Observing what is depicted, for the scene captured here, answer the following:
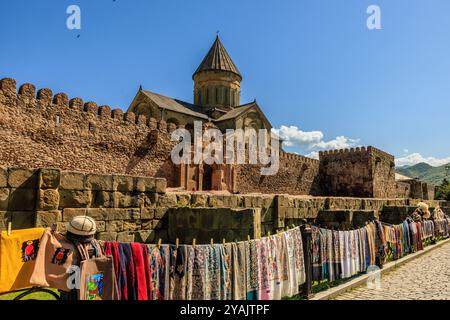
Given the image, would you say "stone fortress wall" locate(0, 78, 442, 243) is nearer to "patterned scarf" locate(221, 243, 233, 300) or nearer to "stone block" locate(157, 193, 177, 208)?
"stone block" locate(157, 193, 177, 208)

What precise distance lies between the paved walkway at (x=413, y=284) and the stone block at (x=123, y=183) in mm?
4426

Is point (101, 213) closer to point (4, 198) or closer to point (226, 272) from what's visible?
point (4, 198)

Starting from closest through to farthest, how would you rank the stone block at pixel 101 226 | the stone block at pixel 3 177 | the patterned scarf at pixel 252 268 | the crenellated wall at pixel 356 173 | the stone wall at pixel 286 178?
the patterned scarf at pixel 252 268, the stone block at pixel 3 177, the stone block at pixel 101 226, the stone wall at pixel 286 178, the crenellated wall at pixel 356 173

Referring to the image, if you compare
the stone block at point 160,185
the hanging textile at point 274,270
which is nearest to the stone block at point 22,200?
the stone block at point 160,185

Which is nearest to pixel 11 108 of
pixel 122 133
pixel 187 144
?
pixel 122 133

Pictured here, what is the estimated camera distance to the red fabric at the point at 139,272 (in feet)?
13.4

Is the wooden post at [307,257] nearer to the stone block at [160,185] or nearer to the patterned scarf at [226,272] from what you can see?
the patterned scarf at [226,272]

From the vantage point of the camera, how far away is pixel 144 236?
24.4 feet

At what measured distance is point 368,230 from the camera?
8.55m

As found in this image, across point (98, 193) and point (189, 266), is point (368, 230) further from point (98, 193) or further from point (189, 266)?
point (98, 193)

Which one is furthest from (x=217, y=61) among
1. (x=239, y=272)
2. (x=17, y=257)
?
(x=17, y=257)

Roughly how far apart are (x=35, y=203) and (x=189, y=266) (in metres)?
2.96

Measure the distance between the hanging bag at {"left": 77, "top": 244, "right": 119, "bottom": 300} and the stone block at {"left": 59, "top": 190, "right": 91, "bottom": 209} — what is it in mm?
2549

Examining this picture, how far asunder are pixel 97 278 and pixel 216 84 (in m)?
36.1
